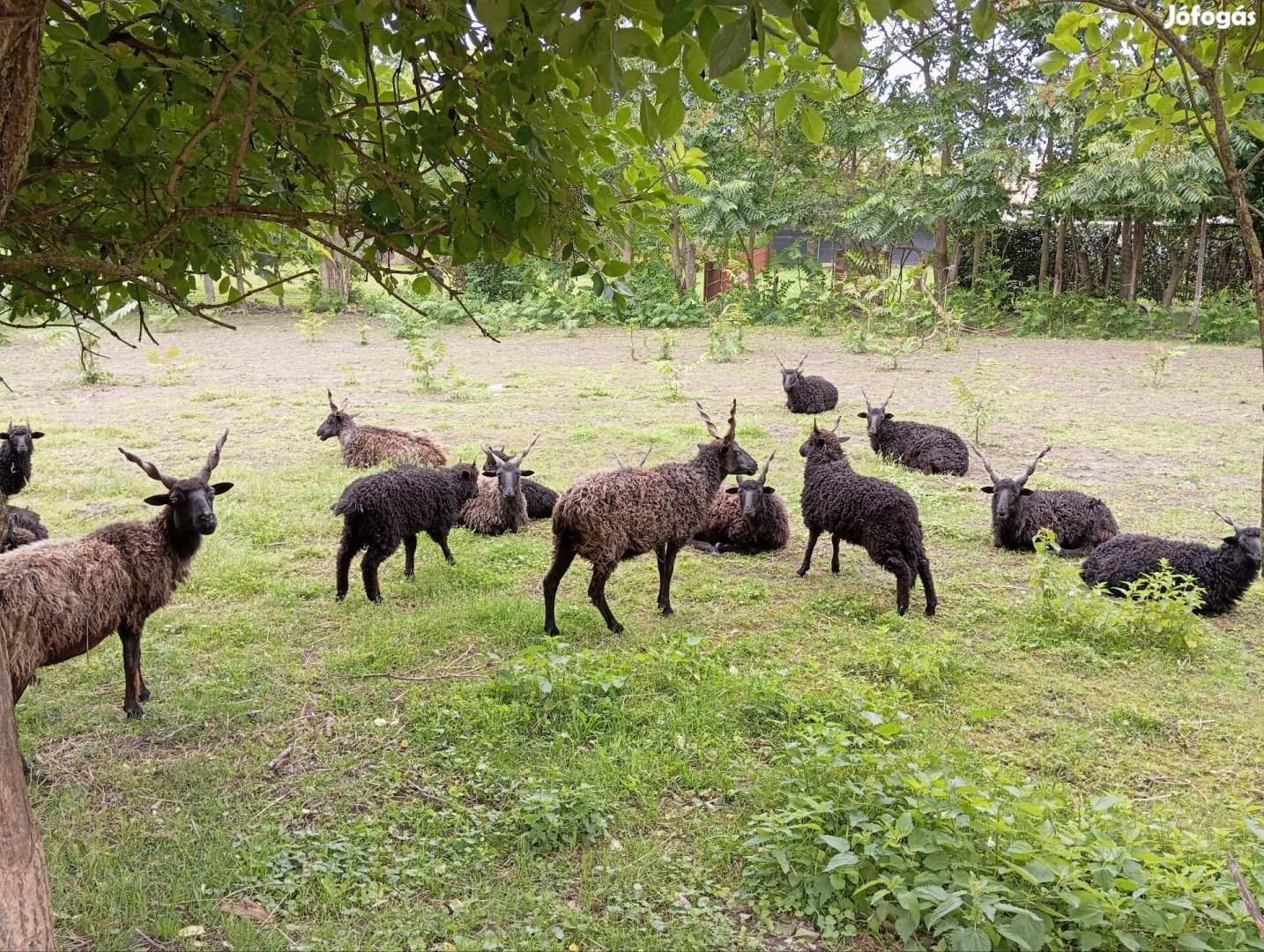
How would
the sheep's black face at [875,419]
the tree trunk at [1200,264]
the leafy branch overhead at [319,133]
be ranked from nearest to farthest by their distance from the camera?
1. the leafy branch overhead at [319,133]
2. the sheep's black face at [875,419]
3. the tree trunk at [1200,264]

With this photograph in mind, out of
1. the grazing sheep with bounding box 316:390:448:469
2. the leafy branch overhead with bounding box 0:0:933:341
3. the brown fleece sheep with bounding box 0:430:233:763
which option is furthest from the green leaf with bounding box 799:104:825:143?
the grazing sheep with bounding box 316:390:448:469

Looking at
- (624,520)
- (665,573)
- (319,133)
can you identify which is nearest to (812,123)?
(319,133)

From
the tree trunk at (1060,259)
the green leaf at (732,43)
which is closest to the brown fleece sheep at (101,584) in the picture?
the green leaf at (732,43)

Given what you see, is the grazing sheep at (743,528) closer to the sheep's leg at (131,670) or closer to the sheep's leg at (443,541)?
the sheep's leg at (443,541)

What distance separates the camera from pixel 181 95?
2967mm

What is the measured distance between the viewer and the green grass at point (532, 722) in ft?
10.6

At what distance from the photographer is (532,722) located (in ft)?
14.4

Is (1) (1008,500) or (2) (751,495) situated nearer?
(2) (751,495)

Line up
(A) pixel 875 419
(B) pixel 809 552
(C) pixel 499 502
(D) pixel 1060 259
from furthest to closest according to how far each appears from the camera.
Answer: (D) pixel 1060 259
(A) pixel 875 419
(C) pixel 499 502
(B) pixel 809 552

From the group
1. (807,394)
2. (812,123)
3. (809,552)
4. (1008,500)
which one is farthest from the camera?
(807,394)

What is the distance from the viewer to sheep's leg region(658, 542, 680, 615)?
6199 millimetres

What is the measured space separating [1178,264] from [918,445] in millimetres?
14439

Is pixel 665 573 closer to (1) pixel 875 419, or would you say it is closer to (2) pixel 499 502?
(2) pixel 499 502

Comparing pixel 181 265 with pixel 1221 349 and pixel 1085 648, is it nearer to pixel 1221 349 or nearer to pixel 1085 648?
pixel 1085 648
